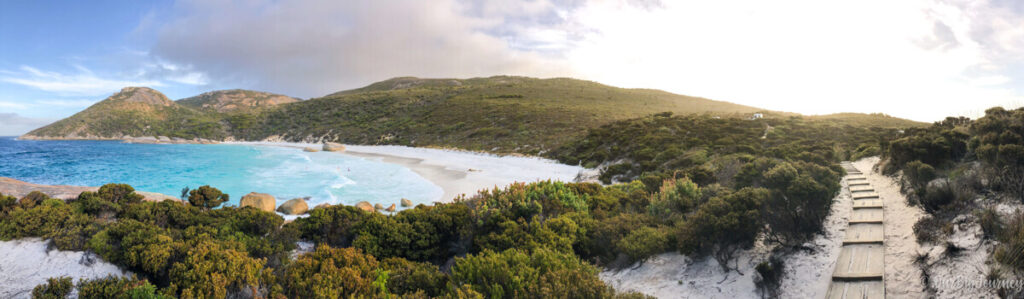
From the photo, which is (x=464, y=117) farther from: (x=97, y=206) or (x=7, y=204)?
(x=7, y=204)

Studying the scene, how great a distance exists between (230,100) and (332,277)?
161 metres

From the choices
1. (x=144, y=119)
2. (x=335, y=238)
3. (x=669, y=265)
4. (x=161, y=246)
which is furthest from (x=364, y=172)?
(x=144, y=119)

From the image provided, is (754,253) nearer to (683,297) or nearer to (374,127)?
(683,297)

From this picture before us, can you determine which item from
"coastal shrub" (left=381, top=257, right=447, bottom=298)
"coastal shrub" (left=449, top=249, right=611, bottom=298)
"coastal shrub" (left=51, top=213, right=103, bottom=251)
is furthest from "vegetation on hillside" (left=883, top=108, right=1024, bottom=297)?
"coastal shrub" (left=51, top=213, right=103, bottom=251)

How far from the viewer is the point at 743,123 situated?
25250mm

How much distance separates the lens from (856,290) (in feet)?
12.1

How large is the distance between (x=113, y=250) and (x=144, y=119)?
327 feet

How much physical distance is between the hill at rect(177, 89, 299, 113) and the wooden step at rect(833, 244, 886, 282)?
142147 mm

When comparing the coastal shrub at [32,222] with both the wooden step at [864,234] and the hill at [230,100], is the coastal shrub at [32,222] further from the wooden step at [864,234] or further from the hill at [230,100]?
the hill at [230,100]


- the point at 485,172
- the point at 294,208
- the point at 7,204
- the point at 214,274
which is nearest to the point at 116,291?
the point at 214,274

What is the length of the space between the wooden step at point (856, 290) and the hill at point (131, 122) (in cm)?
7833

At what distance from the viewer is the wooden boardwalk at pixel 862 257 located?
367 cm

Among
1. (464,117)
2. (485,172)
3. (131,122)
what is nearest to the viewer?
(485,172)

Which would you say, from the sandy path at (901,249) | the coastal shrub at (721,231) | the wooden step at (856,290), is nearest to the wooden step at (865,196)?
the sandy path at (901,249)
